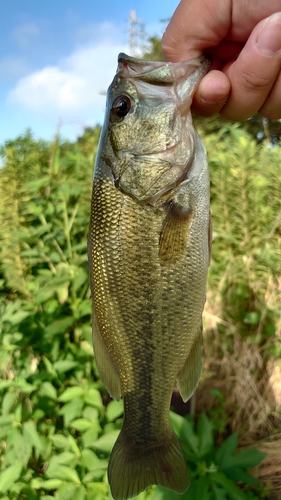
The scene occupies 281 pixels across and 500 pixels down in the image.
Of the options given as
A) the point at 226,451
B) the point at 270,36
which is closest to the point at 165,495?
the point at 226,451

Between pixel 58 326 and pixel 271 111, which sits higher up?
pixel 271 111

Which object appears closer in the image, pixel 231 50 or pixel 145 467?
pixel 145 467

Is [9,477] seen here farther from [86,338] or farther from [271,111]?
[271,111]

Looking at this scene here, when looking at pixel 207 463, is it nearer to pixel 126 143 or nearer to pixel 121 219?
pixel 121 219

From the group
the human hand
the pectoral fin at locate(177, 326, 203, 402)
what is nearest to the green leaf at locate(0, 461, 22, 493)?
the pectoral fin at locate(177, 326, 203, 402)

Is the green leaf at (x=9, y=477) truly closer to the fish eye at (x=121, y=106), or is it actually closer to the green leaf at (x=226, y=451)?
the green leaf at (x=226, y=451)

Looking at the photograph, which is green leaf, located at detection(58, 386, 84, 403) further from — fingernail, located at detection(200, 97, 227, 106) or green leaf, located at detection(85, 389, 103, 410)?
fingernail, located at detection(200, 97, 227, 106)

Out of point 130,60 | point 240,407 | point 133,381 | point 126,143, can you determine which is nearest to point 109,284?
point 133,381

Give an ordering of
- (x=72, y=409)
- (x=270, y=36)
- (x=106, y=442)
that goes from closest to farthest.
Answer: (x=270, y=36)
(x=106, y=442)
(x=72, y=409)
